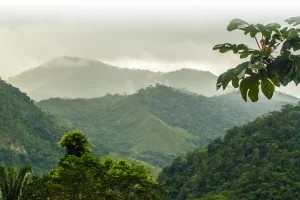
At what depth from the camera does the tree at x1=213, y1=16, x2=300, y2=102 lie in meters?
2.15

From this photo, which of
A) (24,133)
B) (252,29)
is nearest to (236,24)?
(252,29)

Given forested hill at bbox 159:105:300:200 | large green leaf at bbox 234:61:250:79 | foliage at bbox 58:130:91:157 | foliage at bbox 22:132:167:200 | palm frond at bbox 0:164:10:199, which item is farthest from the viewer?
forested hill at bbox 159:105:300:200

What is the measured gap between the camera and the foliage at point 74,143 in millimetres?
26172

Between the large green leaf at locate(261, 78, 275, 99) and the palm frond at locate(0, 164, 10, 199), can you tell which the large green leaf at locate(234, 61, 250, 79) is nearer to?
the large green leaf at locate(261, 78, 275, 99)

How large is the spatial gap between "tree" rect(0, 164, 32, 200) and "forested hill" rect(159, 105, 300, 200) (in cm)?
4161

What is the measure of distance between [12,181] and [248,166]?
53.9 metres

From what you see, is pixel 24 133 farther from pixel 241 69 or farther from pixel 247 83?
pixel 241 69

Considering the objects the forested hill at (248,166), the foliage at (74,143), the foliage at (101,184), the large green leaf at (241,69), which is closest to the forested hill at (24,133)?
the forested hill at (248,166)

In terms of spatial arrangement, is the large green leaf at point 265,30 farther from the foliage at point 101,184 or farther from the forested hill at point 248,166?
the forested hill at point 248,166

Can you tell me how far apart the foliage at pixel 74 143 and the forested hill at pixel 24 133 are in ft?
249

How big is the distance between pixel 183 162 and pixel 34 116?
6245 cm

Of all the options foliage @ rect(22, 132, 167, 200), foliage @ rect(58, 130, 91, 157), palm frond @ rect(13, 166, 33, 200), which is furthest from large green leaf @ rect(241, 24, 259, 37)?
foliage @ rect(58, 130, 91, 157)

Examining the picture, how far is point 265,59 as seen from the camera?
7.26 feet

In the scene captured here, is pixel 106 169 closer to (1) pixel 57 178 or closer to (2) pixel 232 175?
(1) pixel 57 178
